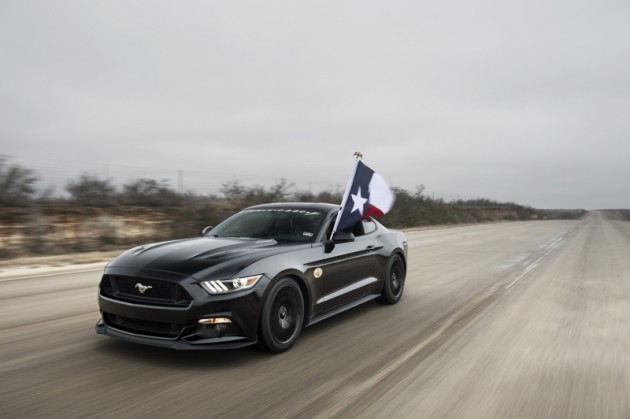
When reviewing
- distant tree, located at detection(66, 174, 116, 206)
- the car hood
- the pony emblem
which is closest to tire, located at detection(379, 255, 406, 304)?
the car hood

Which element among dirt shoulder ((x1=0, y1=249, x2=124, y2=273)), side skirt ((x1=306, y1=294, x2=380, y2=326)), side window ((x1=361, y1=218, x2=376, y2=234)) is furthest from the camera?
dirt shoulder ((x1=0, y1=249, x2=124, y2=273))

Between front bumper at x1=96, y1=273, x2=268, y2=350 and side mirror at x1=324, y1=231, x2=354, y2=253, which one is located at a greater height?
side mirror at x1=324, y1=231, x2=354, y2=253

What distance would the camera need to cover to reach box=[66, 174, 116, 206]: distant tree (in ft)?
55.5

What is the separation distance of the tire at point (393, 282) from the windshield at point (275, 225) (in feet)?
5.42

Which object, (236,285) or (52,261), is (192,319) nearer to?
(236,285)

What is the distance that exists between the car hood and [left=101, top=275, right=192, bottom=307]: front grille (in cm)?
8

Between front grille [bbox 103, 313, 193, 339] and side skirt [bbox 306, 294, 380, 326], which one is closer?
front grille [bbox 103, 313, 193, 339]

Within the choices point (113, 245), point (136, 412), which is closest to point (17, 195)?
point (113, 245)

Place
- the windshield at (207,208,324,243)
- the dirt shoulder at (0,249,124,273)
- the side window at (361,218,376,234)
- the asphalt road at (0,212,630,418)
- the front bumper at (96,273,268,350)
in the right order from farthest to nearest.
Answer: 1. the dirt shoulder at (0,249,124,273)
2. the side window at (361,218,376,234)
3. the windshield at (207,208,324,243)
4. the front bumper at (96,273,268,350)
5. the asphalt road at (0,212,630,418)

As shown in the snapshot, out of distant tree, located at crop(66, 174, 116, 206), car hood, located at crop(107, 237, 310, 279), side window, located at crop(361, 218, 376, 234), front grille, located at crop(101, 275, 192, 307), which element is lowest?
front grille, located at crop(101, 275, 192, 307)

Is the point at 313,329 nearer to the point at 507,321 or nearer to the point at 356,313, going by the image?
the point at 356,313

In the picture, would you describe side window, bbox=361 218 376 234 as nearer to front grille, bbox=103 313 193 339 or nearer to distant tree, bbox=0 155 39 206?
front grille, bbox=103 313 193 339

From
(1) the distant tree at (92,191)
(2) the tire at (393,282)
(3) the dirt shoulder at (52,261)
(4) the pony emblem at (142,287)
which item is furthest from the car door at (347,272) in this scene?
(1) the distant tree at (92,191)

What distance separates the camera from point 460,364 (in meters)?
4.64
